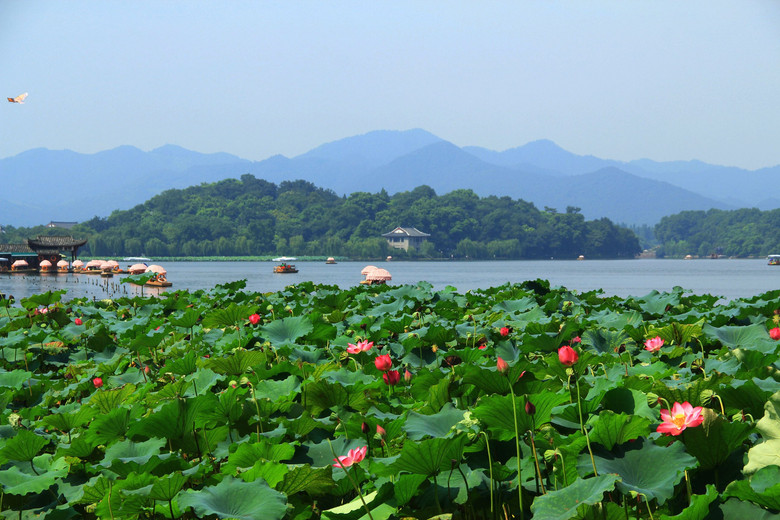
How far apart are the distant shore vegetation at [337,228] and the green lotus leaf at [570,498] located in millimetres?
135388

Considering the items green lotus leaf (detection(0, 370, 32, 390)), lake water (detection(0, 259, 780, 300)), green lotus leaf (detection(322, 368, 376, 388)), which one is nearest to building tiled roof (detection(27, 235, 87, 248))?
lake water (detection(0, 259, 780, 300))

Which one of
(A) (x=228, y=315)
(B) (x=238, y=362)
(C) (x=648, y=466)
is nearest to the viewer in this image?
(C) (x=648, y=466)

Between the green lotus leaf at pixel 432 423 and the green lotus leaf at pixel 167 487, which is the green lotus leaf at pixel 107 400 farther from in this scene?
the green lotus leaf at pixel 432 423

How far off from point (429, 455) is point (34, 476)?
59.9 inches

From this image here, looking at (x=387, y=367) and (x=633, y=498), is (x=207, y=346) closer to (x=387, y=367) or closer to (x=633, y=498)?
(x=387, y=367)

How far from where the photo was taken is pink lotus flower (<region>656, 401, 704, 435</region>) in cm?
202

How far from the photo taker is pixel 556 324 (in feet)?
15.2

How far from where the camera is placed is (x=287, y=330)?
4.79 m

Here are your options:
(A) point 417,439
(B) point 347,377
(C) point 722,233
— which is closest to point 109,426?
(B) point 347,377

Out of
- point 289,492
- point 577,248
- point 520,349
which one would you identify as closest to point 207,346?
point 520,349

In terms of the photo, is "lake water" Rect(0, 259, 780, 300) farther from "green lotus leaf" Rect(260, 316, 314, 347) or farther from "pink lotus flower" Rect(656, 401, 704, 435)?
"pink lotus flower" Rect(656, 401, 704, 435)

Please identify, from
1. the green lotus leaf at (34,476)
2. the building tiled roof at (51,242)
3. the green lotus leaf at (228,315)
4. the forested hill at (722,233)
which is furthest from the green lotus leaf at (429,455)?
the forested hill at (722,233)

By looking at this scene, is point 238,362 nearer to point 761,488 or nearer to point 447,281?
point 761,488

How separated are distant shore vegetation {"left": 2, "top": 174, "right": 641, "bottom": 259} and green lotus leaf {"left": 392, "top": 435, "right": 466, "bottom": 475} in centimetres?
13513
